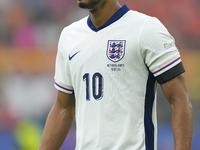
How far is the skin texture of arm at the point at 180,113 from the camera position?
1.61m

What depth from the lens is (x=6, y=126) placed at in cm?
573

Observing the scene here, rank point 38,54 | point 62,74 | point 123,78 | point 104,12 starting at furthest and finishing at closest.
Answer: point 38,54 < point 62,74 < point 104,12 < point 123,78

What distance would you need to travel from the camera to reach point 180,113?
1.63 metres

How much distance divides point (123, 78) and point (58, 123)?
22.3 inches

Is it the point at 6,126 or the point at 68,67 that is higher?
the point at 68,67

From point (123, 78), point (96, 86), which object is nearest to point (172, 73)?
point (123, 78)

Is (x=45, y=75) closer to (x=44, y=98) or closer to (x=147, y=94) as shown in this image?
(x=44, y=98)

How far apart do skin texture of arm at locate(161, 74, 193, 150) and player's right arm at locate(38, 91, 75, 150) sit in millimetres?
673

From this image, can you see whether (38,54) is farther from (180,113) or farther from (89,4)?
(180,113)

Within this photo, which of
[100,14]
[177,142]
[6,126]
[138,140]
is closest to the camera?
[177,142]

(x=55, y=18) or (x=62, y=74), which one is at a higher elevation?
(x=62, y=74)

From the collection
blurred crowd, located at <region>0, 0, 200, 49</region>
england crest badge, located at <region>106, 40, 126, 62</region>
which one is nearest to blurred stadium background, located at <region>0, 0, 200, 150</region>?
blurred crowd, located at <region>0, 0, 200, 49</region>

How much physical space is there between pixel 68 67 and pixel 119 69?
358 mm

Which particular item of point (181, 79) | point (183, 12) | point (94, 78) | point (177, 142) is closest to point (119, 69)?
point (94, 78)
